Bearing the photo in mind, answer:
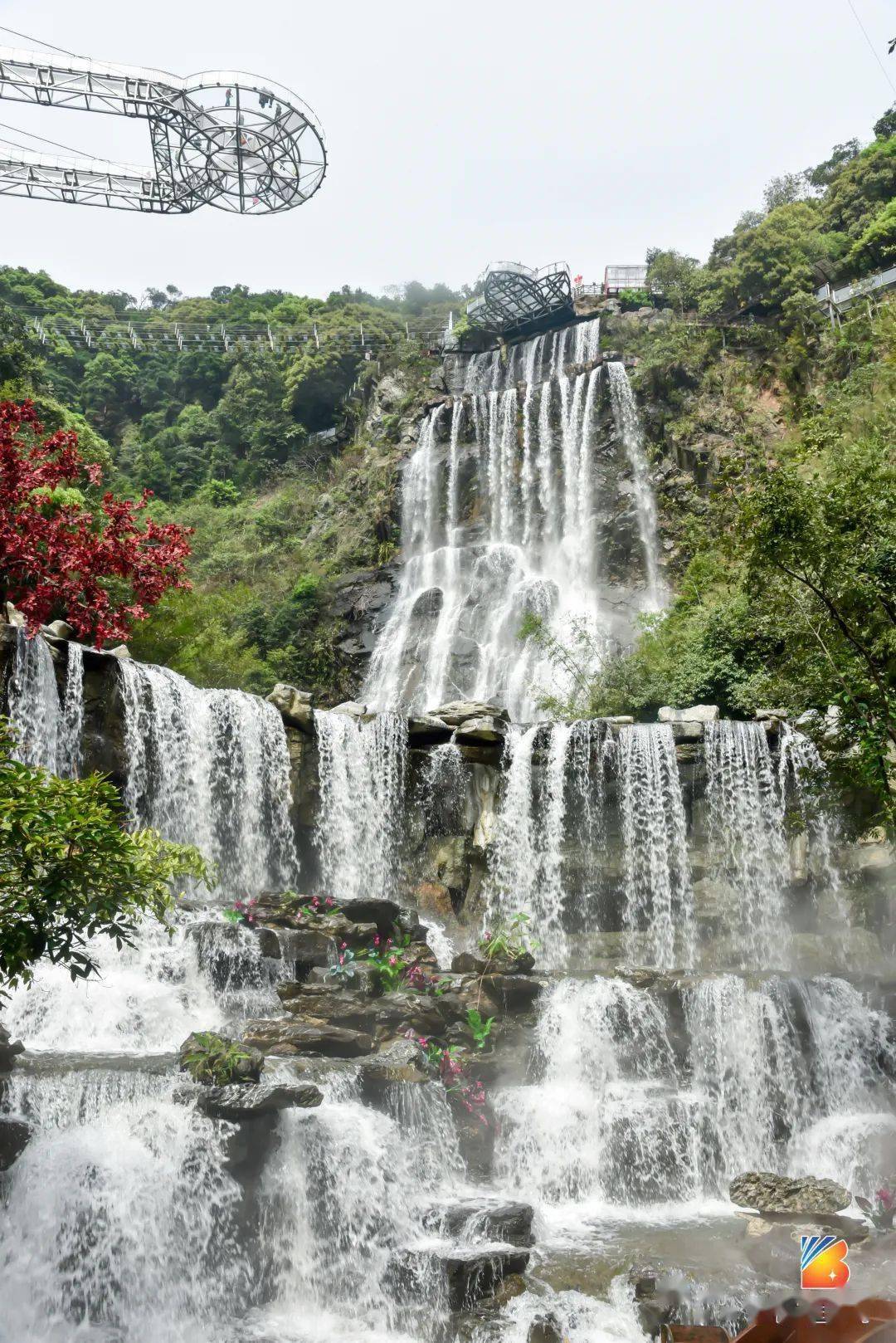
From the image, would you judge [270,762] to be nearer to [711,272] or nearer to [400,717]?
[400,717]

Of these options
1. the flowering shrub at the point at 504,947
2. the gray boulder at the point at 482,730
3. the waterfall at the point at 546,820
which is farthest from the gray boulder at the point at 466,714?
the flowering shrub at the point at 504,947

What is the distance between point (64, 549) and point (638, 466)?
2031cm

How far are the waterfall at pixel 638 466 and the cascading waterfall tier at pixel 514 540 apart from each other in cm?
4

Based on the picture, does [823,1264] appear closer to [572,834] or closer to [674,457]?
[572,834]

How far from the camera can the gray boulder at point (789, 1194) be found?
9.73m

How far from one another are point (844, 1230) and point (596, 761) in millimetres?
8751

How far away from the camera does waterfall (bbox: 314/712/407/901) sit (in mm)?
17203

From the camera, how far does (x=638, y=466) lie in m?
30.0

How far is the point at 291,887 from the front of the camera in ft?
54.7

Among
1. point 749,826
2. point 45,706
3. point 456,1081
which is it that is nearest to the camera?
point 456,1081

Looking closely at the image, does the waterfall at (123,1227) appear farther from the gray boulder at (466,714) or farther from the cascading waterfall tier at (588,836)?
the gray boulder at (466,714)

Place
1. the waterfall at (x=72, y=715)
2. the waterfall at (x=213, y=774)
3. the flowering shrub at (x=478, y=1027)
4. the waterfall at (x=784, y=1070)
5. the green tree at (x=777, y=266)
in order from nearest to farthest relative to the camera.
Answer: the waterfall at (x=784, y=1070), the flowering shrub at (x=478, y=1027), the waterfall at (x=72, y=715), the waterfall at (x=213, y=774), the green tree at (x=777, y=266)

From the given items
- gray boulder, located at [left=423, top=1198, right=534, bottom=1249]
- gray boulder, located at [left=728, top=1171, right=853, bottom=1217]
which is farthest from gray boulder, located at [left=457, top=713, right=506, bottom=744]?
gray boulder, located at [left=423, top=1198, right=534, bottom=1249]

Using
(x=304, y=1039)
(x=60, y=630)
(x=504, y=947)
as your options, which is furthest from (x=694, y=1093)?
(x=60, y=630)
